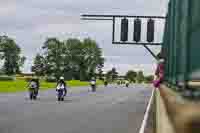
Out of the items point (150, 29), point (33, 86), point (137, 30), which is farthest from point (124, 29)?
point (33, 86)

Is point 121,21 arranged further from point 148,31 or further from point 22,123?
point 22,123

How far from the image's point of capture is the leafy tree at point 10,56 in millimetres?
194488

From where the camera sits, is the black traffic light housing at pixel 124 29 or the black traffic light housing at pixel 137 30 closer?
the black traffic light housing at pixel 137 30

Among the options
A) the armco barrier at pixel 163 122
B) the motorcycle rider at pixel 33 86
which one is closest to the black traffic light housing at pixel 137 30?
the motorcycle rider at pixel 33 86

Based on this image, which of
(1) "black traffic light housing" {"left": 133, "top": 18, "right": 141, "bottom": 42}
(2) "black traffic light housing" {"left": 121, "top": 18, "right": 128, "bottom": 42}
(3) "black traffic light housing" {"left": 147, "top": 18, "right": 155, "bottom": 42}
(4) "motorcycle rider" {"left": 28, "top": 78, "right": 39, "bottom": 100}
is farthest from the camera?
(4) "motorcycle rider" {"left": 28, "top": 78, "right": 39, "bottom": 100}

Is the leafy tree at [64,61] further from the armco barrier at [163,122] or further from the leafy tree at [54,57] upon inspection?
the armco barrier at [163,122]

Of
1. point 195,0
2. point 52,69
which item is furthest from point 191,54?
point 52,69

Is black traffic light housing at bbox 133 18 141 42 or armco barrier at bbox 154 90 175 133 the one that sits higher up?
black traffic light housing at bbox 133 18 141 42

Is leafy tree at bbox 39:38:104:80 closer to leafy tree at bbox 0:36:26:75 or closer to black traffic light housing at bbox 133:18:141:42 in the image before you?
leafy tree at bbox 0:36:26:75

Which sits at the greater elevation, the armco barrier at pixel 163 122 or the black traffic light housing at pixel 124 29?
the black traffic light housing at pixel 124 29

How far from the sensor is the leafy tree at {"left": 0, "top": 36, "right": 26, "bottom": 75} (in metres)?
194

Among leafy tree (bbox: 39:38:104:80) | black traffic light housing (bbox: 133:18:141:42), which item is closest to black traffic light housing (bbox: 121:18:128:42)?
black traffic light housing (bbox: 133:18:141:42)

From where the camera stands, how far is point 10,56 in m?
196

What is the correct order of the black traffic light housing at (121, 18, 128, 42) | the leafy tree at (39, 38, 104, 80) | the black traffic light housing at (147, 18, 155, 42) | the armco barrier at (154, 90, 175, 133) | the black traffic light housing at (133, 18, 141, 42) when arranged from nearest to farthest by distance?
the armco barrier at (154, 90, 175, 133)
the black traffic light housing at (147, 18, 155, 42)
the black traffic light housing at (133, 18, 141, 42)
the black traffic light housing at (121, 18, 128, 42)
the leafy tree at (39, 38, 104, 80)
